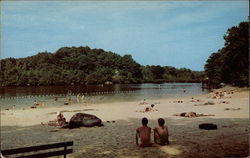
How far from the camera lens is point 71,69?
181375 mm

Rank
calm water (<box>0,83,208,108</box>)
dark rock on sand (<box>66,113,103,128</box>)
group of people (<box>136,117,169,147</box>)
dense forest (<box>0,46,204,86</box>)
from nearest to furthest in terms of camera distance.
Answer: group of people (<box>136,117,169,147</box>) → dark rock on sand (<box>66,113,103,128</box>) → calm water (<box>0,83,208,108</box>) → dense forest (<box>0,46,204,86</box>)

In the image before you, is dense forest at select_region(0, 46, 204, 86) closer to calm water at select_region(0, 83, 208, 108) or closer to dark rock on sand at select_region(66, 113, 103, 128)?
calm water at select_region(0, 83, 208, 108)

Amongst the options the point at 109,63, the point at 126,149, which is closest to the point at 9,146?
the point at 126,149

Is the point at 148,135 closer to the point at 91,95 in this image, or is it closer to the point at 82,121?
the point at 82,121

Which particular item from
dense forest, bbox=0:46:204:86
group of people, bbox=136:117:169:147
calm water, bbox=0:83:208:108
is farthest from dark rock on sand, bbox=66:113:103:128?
dense forest, bbox=0:46:204:86

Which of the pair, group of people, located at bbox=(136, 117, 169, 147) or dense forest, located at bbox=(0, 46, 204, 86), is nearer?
group of people, located at bbox=(136, 117, 169, 147)

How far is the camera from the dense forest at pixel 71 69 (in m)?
153

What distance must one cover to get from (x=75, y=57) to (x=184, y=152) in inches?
7190

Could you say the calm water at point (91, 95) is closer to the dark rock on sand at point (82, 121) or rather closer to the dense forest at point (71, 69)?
the dark rock on sand at point (82, 121)

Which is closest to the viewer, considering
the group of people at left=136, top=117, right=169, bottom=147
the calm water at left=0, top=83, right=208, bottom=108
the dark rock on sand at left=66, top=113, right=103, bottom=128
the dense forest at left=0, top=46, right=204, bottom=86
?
the group of people at left=136, top=117, right=169, bottom=147

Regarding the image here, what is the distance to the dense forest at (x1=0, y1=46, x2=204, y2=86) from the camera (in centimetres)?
15338

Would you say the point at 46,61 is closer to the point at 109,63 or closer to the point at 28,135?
the point at 109,63

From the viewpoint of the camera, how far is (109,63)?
187m

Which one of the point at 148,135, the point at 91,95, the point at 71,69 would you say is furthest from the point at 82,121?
the point at 71,69
